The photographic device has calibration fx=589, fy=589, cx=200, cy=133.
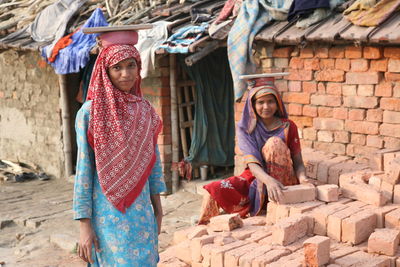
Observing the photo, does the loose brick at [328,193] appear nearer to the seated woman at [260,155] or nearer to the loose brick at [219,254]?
the seated woman at [260,155]

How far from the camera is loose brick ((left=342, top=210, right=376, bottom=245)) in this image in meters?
4.20

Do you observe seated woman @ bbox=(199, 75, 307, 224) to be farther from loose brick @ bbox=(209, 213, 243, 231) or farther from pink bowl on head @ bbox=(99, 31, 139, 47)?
pink bowl on head @ bbox=(99, 31, 139, 47)

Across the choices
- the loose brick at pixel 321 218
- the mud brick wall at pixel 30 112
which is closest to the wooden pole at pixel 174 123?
the mud brick wall at pixel 30 112

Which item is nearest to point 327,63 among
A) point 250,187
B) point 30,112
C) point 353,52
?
point 353,52

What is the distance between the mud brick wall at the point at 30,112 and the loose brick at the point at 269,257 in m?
6.95

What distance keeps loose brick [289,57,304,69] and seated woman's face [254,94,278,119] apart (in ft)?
5.26

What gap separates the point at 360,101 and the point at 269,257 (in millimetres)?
2665

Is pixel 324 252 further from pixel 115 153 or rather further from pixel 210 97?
pixel 210 97

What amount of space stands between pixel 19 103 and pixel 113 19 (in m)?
3.07

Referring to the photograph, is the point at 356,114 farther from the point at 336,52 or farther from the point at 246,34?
the point at 246,34

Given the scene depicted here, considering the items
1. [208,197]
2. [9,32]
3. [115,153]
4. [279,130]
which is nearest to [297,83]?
[279,130]

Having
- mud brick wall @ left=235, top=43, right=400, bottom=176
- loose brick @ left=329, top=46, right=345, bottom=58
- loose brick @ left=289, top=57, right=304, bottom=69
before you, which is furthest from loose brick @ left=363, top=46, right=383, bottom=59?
loose brick @ left=289, top=57, right=304, bottom=69

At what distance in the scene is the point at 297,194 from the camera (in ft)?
15.1

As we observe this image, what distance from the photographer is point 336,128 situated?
6.31m
